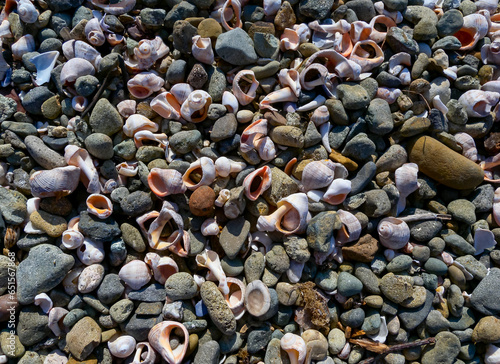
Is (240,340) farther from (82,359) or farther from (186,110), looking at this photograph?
(186,110)

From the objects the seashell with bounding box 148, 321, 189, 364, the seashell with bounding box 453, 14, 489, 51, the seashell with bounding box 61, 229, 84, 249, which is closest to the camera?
the seashell with bounding box 148, 321, 189, 364

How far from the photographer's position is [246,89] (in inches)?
109

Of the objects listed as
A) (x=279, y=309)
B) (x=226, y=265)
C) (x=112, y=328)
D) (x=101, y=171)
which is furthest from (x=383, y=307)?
(x=101, y=171)

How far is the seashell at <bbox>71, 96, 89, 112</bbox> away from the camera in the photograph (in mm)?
2660

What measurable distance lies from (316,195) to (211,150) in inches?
35.0

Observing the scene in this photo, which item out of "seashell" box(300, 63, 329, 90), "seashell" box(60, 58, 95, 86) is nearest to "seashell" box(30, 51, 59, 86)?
"seashell" box(60, 58, 95, 86)

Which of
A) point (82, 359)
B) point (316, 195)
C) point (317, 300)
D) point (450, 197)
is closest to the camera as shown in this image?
point (82, 359)

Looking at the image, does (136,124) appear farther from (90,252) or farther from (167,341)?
(167,341)

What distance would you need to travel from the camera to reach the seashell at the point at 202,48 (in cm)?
264

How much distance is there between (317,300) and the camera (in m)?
2.41

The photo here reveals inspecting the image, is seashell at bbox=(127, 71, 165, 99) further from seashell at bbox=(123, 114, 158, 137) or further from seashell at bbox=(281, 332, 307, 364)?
seashell at bbox=(281, 332, 307, 364)

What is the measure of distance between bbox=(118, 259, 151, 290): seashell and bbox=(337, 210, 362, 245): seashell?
1.47m

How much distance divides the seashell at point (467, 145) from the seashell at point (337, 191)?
1.10 metres

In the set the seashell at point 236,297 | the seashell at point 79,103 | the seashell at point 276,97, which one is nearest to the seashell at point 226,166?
the seashell at point 276,97
